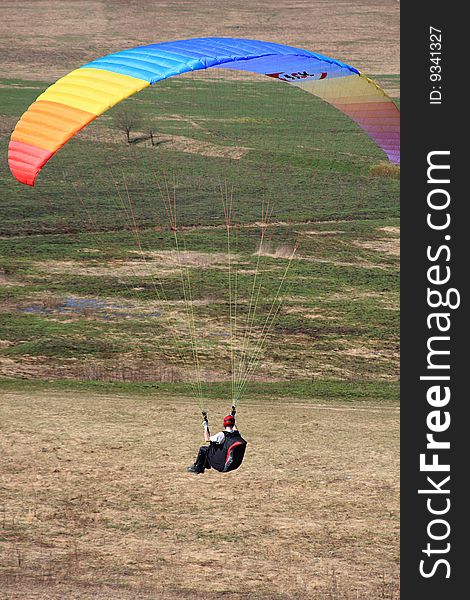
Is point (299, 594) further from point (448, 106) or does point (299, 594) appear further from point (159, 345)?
point (448, 106)

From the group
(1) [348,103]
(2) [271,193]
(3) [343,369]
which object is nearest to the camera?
(1) [348,103]

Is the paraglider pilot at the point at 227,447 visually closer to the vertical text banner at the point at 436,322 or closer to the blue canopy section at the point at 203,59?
the vertical text banner at the point at 436,322

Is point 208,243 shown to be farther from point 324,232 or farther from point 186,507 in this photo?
point 186,507

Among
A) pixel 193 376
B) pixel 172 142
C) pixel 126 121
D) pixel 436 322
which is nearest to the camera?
pixel 193 376

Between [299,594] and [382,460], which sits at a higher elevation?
[382,460]

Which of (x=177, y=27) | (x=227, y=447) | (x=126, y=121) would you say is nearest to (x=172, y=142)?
(x=126, y=121)

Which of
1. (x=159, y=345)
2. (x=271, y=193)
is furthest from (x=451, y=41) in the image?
(x=159, y=345)
